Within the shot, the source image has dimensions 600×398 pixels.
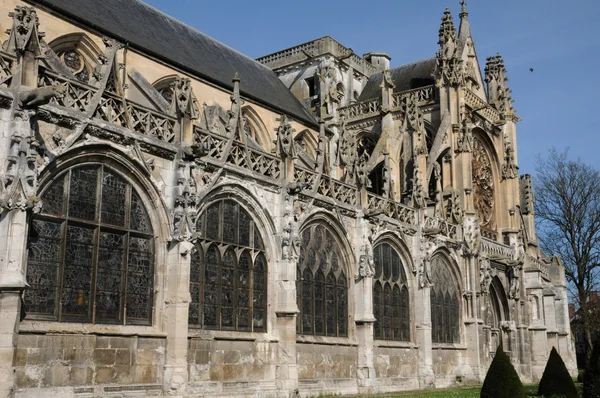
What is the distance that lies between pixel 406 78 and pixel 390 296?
50.7 feet

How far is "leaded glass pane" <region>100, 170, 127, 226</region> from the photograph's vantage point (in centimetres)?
1278

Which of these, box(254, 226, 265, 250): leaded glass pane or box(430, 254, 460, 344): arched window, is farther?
box(430, 254, 460, 344): arched window

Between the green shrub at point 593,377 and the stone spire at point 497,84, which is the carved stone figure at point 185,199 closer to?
the green shrub at point 593,377

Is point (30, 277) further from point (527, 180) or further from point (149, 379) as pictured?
point (527, 180)

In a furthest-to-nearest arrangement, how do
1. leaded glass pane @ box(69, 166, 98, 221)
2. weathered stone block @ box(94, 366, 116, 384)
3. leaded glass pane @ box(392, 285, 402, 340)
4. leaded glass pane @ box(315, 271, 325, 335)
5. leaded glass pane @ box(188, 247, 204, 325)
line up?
leaded glass pane @ box(392, 285, 402, 340)
leaded glass pane @ box(315, 271, 325, 335)
leaded glass pane @ box(188, 247, 204, 325)
leaded glass pane @ box(69, 166, 98, 221)
weathered stone block @ box(94, 366, 116, 384)

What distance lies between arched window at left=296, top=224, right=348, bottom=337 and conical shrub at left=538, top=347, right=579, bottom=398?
5.34 meters

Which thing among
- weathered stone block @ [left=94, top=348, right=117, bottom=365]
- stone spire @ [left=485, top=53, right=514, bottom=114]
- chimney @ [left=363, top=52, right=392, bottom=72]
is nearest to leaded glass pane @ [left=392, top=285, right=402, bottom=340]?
weathered stone block @ [left=94, top=348, right=117, bottom=365]

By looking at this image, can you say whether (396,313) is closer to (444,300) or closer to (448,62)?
(444,300)

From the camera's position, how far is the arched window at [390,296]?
20.7 meters

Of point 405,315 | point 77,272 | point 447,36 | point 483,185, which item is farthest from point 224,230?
point 483,185

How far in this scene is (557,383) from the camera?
58.0 feet

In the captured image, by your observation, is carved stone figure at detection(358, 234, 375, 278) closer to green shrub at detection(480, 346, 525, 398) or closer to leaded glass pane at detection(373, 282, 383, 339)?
leaded glass pane at detection(373, 282, 383, 339)

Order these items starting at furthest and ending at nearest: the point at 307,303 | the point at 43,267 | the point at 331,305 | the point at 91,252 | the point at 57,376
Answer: the point at 331,305
the point at 307,303
the point at 91,252
the point at 43,267
the point at 57,376

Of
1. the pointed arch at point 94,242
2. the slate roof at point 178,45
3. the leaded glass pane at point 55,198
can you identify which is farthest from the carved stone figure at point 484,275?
the leaded glass pane at point 55,198
